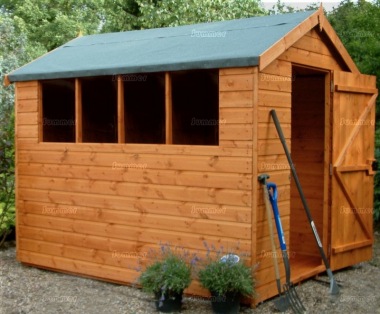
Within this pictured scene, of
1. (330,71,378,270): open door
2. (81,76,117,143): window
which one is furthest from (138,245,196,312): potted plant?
(81,76,117,143): window

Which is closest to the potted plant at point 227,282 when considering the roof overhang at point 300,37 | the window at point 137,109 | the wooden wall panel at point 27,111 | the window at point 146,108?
the roof overhang at point 300,37

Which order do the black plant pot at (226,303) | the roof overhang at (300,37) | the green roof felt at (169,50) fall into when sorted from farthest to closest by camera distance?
the green roof felt at (169,50)
the roof overhang at (300,37)
the black plant pot at (226,303)

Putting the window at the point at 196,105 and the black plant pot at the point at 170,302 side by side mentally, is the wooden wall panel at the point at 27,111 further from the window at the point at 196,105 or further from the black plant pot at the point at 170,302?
the black plant pot at the point at 170,302

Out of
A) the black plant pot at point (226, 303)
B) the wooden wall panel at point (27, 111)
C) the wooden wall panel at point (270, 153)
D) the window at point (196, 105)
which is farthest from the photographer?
the window at point (196, 105)

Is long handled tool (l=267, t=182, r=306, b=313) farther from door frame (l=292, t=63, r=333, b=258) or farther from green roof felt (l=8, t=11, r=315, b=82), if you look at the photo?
door frame (l=292, t=63, r=333, b=258)

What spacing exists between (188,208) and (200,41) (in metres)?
1.83

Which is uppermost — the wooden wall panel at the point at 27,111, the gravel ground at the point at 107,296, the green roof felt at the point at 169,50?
the green roof felt at the point at 169,50

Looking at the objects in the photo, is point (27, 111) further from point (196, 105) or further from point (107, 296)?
point (107, 296)

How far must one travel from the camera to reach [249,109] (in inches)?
226

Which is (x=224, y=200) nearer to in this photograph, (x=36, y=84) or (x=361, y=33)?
(x=36, y=84)

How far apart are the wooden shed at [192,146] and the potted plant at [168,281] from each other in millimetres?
378

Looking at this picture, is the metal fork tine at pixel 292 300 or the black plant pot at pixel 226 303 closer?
the black plant pot at pixel 226 303

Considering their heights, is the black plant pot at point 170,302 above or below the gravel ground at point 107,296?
above

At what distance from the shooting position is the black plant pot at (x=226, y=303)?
560cm
